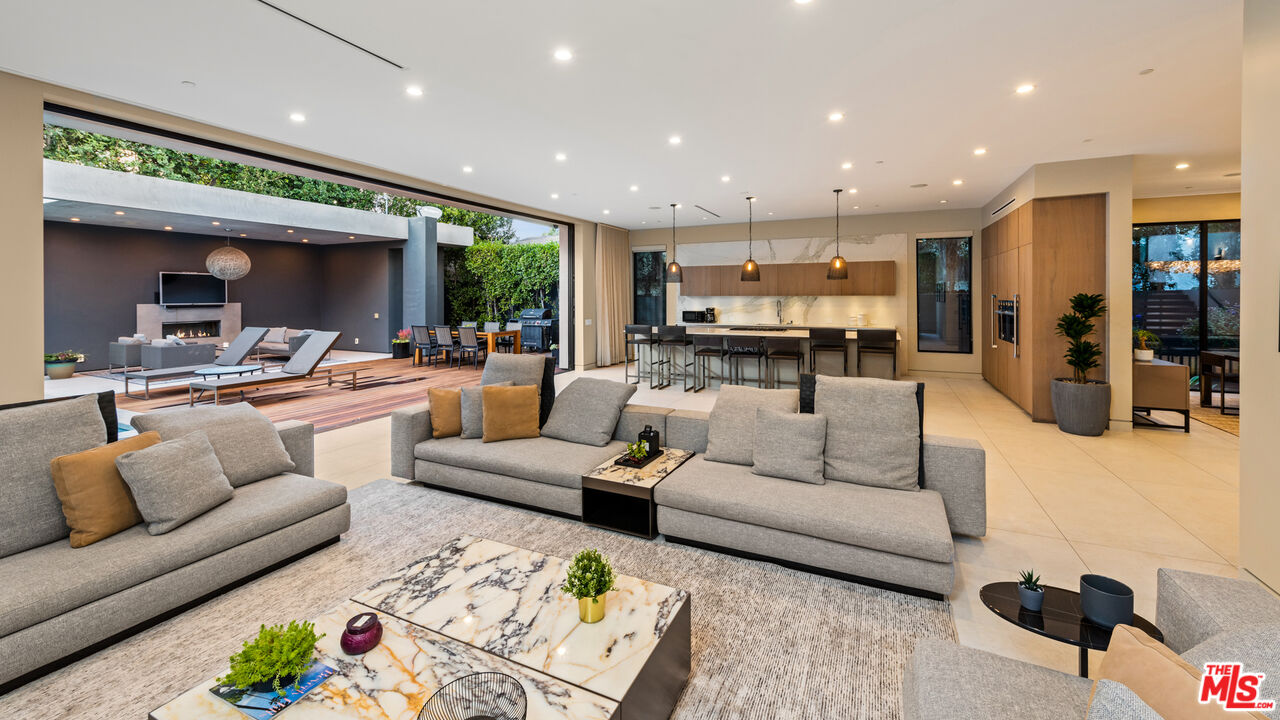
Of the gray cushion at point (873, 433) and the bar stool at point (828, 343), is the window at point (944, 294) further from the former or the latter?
the gray cushion at point (873, 433)

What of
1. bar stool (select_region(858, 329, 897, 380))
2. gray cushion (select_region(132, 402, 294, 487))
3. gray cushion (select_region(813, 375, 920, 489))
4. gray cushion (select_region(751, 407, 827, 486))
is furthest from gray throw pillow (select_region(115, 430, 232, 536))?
bar stool (select_region(858, 329, 897, 380))

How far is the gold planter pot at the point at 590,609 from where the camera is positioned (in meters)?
1.81

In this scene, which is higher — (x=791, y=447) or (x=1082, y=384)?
(x=1082, y=384)

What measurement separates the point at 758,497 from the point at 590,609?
1.27 m

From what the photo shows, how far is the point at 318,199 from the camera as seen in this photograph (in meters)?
17.5

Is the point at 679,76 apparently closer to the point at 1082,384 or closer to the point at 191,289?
the point at 1082,384

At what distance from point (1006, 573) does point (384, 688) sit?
112 inches

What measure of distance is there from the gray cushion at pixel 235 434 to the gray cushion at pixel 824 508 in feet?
7.33

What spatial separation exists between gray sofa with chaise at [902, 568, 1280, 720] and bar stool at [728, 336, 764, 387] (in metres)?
6.15

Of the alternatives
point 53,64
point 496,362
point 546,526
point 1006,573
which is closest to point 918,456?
point 1006,573

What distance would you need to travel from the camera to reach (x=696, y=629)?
2.25 meters

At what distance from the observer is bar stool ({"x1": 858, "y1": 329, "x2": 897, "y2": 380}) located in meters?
7.56

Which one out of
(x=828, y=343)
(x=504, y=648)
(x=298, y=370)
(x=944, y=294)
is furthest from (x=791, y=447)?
(x=944, y=294)

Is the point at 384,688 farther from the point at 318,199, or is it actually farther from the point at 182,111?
the point at 318,199
